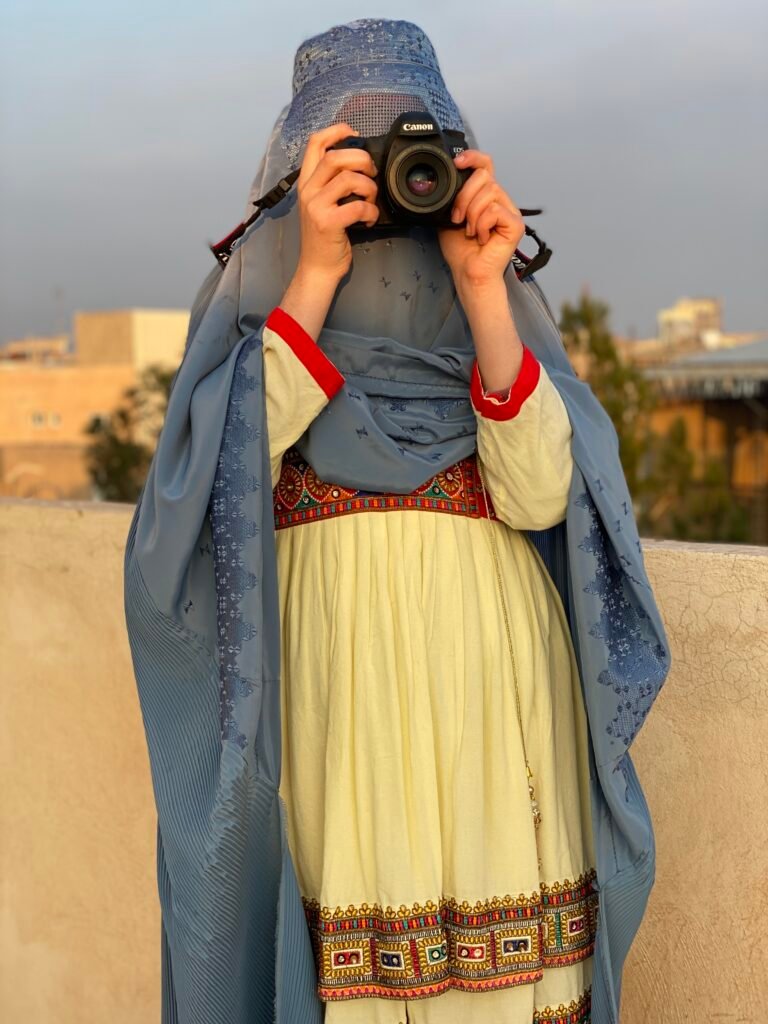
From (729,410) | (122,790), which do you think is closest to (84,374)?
(729,410)

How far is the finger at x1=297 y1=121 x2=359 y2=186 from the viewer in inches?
52.9

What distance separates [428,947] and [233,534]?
0.50 m

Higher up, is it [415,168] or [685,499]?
[415,168]

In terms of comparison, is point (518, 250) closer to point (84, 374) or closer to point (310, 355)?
point (310, 355)

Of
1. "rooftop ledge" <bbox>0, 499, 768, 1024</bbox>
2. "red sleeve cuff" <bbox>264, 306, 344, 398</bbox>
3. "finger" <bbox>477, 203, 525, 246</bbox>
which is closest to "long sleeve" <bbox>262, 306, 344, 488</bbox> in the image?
"red sleeve cuff" <bbox>264, 306, 344, 398</bbox>

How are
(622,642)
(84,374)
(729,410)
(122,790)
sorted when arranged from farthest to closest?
(84,374), (729,410), (122,790), (622,642)

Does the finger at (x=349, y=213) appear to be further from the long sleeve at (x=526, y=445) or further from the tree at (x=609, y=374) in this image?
the tree at (x=609, y=374)

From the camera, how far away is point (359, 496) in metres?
1.43

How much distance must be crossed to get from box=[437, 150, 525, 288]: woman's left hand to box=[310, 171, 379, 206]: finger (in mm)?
106

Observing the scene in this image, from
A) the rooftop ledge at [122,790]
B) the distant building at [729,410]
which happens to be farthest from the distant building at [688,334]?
the rooftop ledge at [122,790]

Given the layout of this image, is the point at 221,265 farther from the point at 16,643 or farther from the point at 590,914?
the point at 16,643

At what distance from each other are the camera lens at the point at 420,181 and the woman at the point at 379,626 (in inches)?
1.6

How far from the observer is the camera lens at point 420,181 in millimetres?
1357

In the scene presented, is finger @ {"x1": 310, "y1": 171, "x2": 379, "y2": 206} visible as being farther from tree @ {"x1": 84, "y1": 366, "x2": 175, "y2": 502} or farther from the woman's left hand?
tree @ {"x1": 84, "y1": 366, "x2": 175, "y2": 502}
